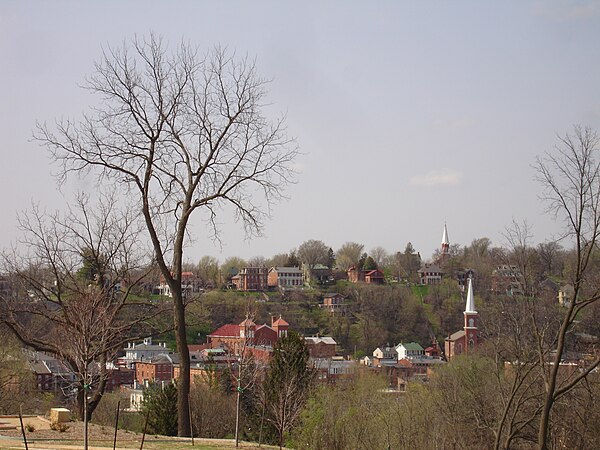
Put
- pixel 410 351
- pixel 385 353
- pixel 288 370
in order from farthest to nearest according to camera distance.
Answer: pixel 410 351
pixel 385 353
pixel 288 370

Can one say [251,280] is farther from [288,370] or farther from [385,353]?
[288,370]

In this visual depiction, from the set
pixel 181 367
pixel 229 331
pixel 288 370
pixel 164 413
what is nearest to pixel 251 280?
pixel 229 331

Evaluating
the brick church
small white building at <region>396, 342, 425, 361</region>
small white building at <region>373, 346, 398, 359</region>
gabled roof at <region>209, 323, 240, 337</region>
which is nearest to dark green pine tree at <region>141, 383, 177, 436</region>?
gabled roof at <region>209, 323, 240, 337</region>

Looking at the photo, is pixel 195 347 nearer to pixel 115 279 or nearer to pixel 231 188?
pixel 115 279

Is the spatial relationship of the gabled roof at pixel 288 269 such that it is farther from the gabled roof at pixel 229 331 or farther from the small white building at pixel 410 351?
the gabled roof at pixel 229 331

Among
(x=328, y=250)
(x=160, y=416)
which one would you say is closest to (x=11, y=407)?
(x=160, y=416)

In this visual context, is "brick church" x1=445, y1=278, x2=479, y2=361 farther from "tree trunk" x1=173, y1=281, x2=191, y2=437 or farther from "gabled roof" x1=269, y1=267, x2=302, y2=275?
"tree trunk" x1=173, y1=281, x2=191, y2=437

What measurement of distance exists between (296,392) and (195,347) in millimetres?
48336

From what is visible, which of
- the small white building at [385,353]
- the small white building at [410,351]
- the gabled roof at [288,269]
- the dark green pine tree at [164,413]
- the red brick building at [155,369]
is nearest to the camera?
the dark green pine tree at [164,413]

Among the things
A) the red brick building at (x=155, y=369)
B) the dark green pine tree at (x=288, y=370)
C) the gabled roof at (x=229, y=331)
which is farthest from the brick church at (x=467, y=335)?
the dark green pine tree at (x=288, y=370)

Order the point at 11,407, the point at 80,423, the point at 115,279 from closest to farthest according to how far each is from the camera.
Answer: the point at 80,423 < the point at 115,279 < the point at 11,407

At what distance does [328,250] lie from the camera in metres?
148

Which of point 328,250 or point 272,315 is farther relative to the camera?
point 328,250

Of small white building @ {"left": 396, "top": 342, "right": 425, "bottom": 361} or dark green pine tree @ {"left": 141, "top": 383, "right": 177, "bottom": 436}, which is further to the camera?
small white building @ {"left": 396, "top": 342, "right": 425, "bottom": 361}
